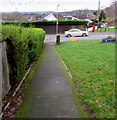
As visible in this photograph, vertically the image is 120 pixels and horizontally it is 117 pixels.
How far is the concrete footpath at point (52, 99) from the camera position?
3.40 metres

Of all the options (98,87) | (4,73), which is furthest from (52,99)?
(98,87)

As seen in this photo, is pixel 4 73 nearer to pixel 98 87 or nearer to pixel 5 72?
A: pixel 5 72

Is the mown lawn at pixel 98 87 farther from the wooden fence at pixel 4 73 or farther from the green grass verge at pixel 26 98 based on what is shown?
the wooden fence at pixel 4 73

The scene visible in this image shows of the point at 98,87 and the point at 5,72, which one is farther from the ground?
the point at 5,72

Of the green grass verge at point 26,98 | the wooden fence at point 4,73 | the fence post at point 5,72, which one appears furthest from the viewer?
the fence post at point 5,72

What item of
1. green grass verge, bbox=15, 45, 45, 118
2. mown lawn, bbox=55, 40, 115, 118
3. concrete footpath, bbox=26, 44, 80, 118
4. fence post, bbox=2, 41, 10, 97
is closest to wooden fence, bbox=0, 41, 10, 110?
fence post, bbox=2, 41, 10, 97

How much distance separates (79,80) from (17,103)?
2.57 metres

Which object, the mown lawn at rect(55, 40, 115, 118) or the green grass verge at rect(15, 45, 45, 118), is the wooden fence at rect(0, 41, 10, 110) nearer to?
the green grass verge at rect(15, 45, 45, 118)

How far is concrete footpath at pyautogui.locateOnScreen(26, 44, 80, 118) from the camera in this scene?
11.1ft

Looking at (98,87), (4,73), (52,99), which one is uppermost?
(4,73)

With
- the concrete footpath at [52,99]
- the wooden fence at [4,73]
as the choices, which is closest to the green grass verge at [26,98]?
the concrete footpath at [52,99]

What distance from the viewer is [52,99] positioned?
407 centimetres

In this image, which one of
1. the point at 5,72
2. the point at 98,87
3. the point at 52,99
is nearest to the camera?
the point at 52,99

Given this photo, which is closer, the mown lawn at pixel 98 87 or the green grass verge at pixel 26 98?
the green grass verge at pixel 26 98
